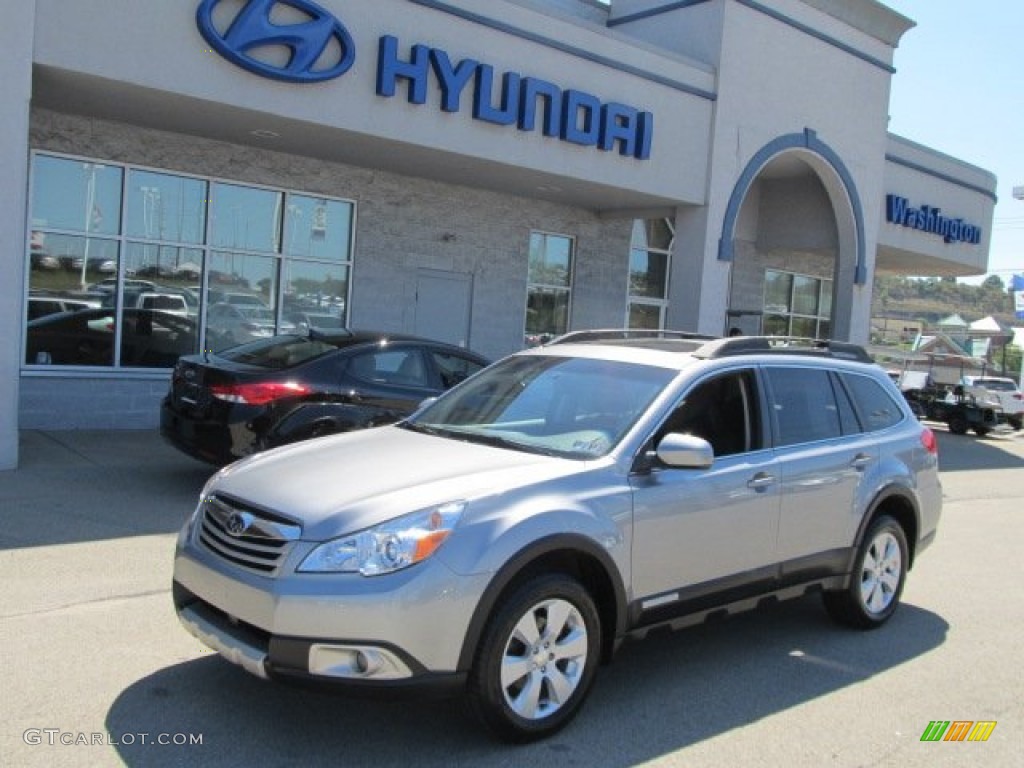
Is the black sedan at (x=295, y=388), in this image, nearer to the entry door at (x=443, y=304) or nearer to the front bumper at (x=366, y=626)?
the front bumper at (x=366, y=626)

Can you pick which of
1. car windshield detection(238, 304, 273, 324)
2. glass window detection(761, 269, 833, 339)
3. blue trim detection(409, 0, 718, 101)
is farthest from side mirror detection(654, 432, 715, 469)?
glass window detection(761, 269, 833, 339)

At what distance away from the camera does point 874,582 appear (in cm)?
596

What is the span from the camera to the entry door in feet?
48.5

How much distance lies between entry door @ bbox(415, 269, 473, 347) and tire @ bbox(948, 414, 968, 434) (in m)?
13.1

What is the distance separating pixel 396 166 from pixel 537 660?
10537mm

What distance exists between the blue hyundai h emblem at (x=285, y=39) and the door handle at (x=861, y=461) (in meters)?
7.31

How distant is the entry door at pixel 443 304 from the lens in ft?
48.5

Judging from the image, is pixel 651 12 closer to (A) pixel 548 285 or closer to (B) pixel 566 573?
(A) pixel 548 285

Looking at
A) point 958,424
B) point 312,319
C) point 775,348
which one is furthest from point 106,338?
point 958,424

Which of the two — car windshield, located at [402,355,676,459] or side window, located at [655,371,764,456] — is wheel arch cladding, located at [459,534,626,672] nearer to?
car windshield, located at [402,355,676,459]

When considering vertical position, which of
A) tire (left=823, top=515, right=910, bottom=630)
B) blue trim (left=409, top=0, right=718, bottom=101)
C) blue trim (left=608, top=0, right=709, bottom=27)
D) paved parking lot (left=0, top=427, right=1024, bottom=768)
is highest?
blue trim (left=608, top=0, right=709, bottom=27)

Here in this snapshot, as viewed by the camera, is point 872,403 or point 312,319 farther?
point 312,319

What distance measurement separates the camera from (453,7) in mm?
11641

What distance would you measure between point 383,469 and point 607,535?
3.31 feet
